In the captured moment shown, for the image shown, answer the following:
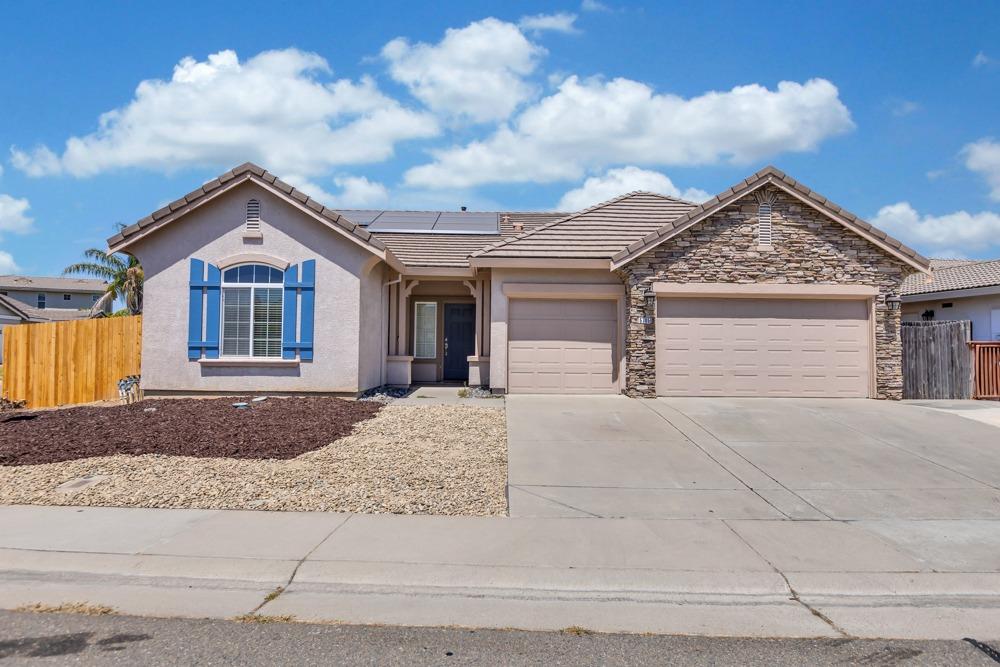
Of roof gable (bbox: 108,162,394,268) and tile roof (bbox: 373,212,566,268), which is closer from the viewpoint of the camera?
roof gable (bbox: 108,162,394,268)

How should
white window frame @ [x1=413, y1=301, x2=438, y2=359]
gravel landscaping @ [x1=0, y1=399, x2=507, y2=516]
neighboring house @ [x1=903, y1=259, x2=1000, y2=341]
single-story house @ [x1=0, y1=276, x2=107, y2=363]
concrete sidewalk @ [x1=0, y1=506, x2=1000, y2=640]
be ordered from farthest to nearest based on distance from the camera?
single-story house @ [x1=0, y1=276, x2=107, y2=363], neighboring house @ [x1=903, y1=259, x2=1000, y2=341], white window frame @ [x1=413, y1=301, x2=438, y2=359], gravel landscaping @ [x1=0, y1=399, x2=507, y2=516], concrete sidewalk @ [x1=0, y1=506, x2=1000, y2=640]

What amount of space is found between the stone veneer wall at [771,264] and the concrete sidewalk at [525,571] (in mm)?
8199

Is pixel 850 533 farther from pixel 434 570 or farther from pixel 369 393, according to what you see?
pixel 369 393

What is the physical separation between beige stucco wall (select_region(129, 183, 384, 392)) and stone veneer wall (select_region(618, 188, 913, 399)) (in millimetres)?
6024

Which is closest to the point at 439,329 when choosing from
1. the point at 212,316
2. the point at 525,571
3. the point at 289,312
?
the point at 289,312

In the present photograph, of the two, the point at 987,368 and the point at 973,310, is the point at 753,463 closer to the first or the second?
the point at 987,368

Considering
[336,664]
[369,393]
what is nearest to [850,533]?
[336,664]

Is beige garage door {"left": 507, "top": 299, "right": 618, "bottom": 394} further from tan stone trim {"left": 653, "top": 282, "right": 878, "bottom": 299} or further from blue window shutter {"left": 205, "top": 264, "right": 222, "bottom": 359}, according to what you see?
blue window shutter {"left": 205, "top": 264, "right": 222, "bottom": 359}

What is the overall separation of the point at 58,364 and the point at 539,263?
1081 cm

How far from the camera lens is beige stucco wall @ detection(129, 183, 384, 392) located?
1388cm

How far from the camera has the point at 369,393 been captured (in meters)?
14.9

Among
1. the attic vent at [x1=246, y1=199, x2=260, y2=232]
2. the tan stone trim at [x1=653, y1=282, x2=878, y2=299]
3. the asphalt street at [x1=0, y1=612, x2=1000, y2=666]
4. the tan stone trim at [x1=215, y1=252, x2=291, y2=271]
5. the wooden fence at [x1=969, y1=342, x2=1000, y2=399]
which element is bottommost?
the asphalt street at [x1=0, y1=612, x2=1000, y2=666]

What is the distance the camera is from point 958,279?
2117 centimetres

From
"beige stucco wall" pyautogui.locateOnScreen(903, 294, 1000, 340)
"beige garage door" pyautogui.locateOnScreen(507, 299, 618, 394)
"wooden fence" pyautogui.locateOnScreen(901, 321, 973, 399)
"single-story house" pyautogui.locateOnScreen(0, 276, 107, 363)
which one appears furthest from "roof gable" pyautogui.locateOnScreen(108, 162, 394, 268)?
"single-story house" pyautogui.locateOnScreen(0, 276, 107, 363)
